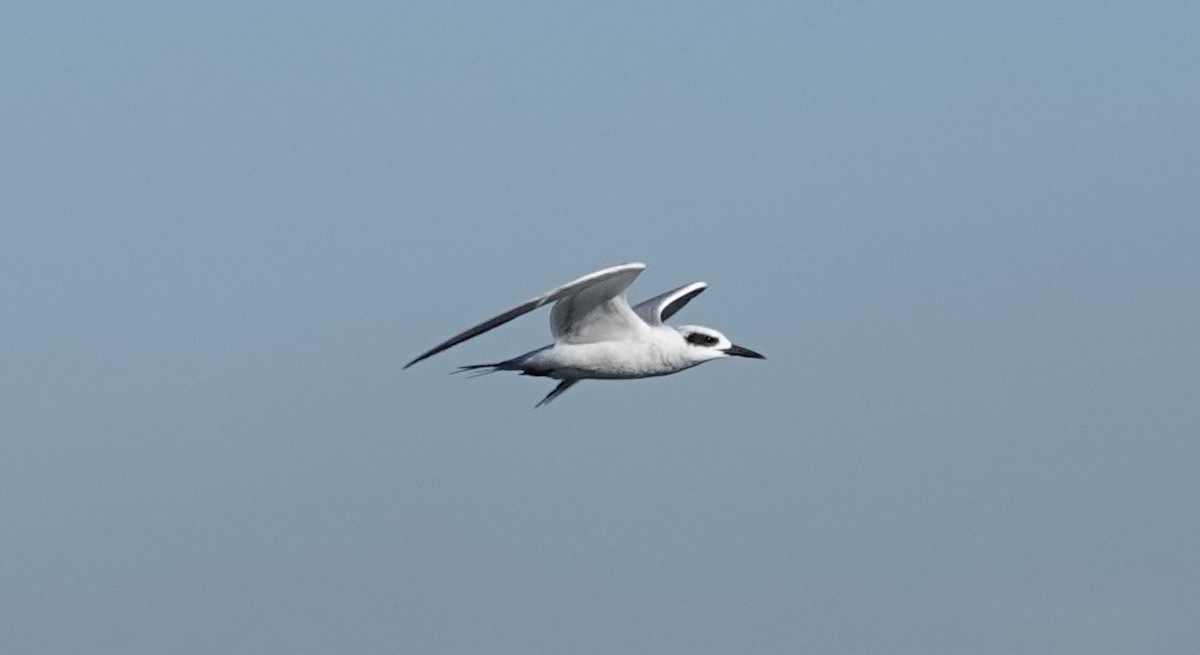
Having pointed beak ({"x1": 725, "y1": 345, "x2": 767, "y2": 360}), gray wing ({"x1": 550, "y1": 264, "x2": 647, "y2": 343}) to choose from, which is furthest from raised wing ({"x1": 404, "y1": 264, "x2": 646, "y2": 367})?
pointed beak ({"x1": 725, "y1": 345, "x2": 767, "y2": 360})

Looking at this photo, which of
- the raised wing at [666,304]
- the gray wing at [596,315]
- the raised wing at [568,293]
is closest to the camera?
the raised wing at [568,293]

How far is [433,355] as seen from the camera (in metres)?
26.3

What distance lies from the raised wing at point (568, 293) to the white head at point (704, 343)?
4.59 ft

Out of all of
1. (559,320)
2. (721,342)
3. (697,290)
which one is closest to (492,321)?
(559,320)

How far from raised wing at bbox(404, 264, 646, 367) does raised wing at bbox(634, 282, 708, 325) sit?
269cm

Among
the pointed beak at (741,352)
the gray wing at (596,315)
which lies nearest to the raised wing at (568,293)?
the gray wing at (596,315)

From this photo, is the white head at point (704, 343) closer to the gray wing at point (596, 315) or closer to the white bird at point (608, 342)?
the white bird at point (608, 342)

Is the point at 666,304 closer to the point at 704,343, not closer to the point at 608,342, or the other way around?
the point at 704,343

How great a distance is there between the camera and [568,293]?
91.8 ft

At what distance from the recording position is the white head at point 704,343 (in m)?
30.2

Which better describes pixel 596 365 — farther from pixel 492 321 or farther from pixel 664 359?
pixel 492 321

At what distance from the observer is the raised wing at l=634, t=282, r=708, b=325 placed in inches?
1253

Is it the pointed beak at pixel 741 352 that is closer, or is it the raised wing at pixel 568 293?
the raised wing at pixel 568 293

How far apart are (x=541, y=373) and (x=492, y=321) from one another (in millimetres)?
3365
